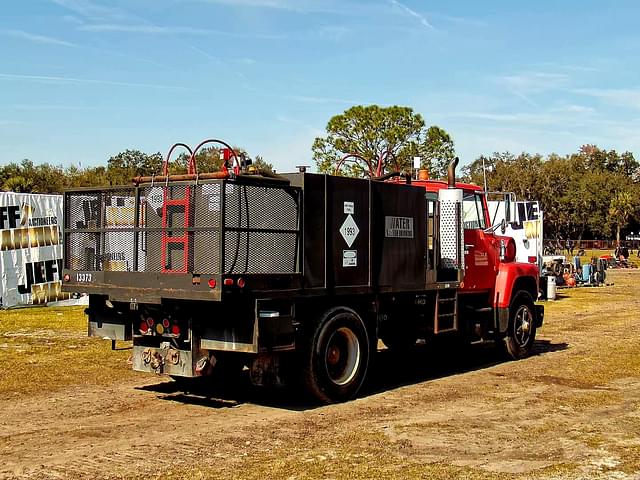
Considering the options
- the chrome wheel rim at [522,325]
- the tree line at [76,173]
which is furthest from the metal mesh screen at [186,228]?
the tree line at [76,173]

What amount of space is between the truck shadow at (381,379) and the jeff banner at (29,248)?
1240cm

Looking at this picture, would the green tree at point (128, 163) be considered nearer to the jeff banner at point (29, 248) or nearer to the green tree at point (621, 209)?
the jeff banner at point (29, 248)

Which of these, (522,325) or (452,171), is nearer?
(452,171)

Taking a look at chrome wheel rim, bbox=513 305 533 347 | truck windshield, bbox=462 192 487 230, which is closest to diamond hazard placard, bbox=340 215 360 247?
truck windshield, bbox=462 192 487 230

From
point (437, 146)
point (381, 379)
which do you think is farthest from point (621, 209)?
point (381, 379)

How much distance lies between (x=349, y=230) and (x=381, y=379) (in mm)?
2791

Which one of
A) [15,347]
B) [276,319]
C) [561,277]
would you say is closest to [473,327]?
[276,319]

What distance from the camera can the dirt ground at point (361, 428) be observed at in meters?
7.06

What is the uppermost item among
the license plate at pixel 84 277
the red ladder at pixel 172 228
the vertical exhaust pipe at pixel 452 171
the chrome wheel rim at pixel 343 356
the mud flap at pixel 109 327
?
the vertical exhaust pipe at pixel 452 171

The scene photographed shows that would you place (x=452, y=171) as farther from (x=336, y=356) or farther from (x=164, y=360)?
(x=164, y=360)

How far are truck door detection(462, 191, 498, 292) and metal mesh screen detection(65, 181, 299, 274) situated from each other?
4149 millimetres

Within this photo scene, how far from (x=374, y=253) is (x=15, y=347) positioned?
7792mm

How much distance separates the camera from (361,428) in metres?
8.59

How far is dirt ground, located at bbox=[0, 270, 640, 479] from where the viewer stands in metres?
7.06
